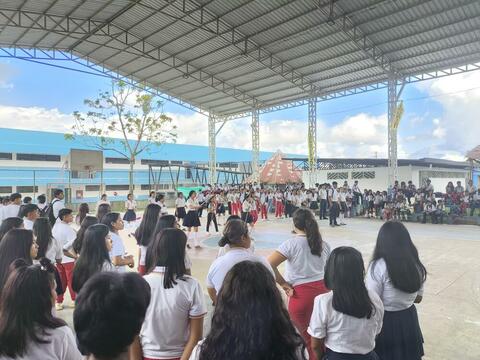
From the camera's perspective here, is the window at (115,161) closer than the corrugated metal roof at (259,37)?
No

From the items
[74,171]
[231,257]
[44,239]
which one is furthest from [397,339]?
[74,171]

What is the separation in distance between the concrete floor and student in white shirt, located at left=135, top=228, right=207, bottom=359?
7.00ft

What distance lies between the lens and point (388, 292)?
2387 millimetres

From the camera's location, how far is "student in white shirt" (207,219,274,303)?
2.32 meters

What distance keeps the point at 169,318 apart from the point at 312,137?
18523 millimetres

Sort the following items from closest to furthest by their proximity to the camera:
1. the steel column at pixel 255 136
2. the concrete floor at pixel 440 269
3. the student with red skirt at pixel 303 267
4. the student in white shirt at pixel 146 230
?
the student with red skirt at pixel 303 267 < the concrete floor at pixel 440 269 < the student in white shirt at pixel 146 230 < the steel column at pixel 255 136

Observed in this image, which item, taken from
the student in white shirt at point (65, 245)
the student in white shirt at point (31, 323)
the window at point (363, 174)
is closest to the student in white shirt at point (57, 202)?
the student in white shirt at point (65, 245)

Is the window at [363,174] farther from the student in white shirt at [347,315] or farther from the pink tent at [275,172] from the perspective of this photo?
the student in white shirt at [347,315]

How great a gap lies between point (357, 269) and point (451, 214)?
13630 millimetres

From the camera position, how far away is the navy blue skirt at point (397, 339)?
7.75 ft

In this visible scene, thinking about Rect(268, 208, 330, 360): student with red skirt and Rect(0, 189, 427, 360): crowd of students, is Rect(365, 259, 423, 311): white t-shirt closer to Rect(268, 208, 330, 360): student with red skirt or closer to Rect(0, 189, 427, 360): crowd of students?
Answer: Rect(0, 189, 427, 360): crowd of students

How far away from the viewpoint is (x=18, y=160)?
26.1m

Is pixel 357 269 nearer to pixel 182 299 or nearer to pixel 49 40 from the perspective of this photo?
pixel 182 299

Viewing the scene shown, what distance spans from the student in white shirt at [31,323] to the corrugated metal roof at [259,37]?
12832 mm
